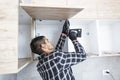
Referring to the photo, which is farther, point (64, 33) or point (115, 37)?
point (115, 37)

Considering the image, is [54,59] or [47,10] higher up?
[47,10]

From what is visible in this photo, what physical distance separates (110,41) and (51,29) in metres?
0.74

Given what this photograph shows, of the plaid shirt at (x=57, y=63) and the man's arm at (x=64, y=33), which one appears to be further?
the man's arm at (x=64, y=33)

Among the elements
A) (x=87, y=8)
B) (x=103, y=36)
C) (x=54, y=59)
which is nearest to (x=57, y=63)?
(x=54, y=59)

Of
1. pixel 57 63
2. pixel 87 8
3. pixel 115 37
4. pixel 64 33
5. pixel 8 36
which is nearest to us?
pixel 8 36

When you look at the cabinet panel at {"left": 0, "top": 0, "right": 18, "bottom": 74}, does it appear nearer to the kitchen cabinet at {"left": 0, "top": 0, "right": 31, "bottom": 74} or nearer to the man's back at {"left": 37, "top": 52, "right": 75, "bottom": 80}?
the kitchen cabinet at {"left": 0, "top": 0, "right": 31, "bottom": 74}

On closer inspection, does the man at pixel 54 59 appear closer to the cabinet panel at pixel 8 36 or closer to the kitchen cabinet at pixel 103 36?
the cabinet panel at pixel 8 36

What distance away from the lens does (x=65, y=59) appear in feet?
3.25

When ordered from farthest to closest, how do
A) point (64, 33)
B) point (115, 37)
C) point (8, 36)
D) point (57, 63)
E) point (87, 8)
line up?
point (115, 37) < point (87, 8) < point (64, 33) < point (57, 63) < point (8, 36)

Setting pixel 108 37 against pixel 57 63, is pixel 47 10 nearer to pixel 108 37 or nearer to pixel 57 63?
pixel 57 63

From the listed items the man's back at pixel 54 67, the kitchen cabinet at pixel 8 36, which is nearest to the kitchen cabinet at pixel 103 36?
the man's back at pixel 54 67

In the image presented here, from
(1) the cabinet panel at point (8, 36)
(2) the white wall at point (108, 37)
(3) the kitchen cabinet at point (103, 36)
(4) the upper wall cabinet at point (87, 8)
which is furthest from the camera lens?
(2) the white wall at point (108, 37)

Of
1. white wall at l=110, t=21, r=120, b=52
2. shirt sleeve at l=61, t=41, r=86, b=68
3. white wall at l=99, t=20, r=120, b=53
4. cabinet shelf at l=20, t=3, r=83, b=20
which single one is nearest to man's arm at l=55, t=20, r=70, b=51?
cabinet shelf at l=20, t=3, r=83, b=20

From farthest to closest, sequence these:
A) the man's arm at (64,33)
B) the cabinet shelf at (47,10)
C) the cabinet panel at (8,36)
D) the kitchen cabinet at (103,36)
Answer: the kitchen cabinet at (103,36) < the man's arm at (64,33) < the cabinet shelf at (47,10) < the cabinet panel at (8,36)
